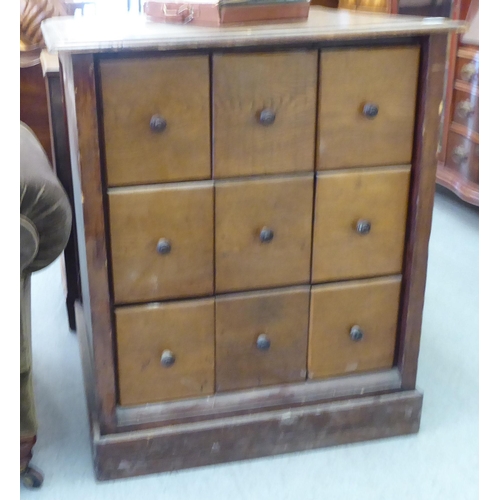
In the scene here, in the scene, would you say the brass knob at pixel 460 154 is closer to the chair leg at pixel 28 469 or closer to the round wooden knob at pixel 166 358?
the round wooden knob at pixel 166 358

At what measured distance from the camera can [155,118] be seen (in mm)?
1005

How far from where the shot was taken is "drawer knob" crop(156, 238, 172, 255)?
3.56 ft

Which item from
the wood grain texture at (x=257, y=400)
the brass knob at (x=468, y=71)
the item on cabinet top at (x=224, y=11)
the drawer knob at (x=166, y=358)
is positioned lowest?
the wood grain texture at (x=257, y=400)

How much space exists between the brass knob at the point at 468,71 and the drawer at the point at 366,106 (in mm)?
1406

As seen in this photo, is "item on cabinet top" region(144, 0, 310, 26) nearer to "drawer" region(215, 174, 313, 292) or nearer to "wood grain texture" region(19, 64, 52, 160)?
"drawer" region(215, 174, 313, 292)

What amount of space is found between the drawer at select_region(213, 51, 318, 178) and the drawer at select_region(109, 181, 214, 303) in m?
0.08

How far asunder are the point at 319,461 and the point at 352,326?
0.29 meters

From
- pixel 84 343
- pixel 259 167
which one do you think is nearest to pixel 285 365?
pixel 259 167

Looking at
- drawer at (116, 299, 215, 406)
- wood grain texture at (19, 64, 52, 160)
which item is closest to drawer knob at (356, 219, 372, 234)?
drawer at (116, 299, 215, 406)

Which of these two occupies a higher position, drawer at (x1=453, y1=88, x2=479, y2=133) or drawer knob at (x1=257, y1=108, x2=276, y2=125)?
drawer knob at (x1=257, y1=108, x2=276, y2=125)

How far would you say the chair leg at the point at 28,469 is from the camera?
1147mm

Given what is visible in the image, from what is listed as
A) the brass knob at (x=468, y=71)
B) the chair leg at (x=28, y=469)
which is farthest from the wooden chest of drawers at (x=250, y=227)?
the brass knob at (x=468, y=71)
